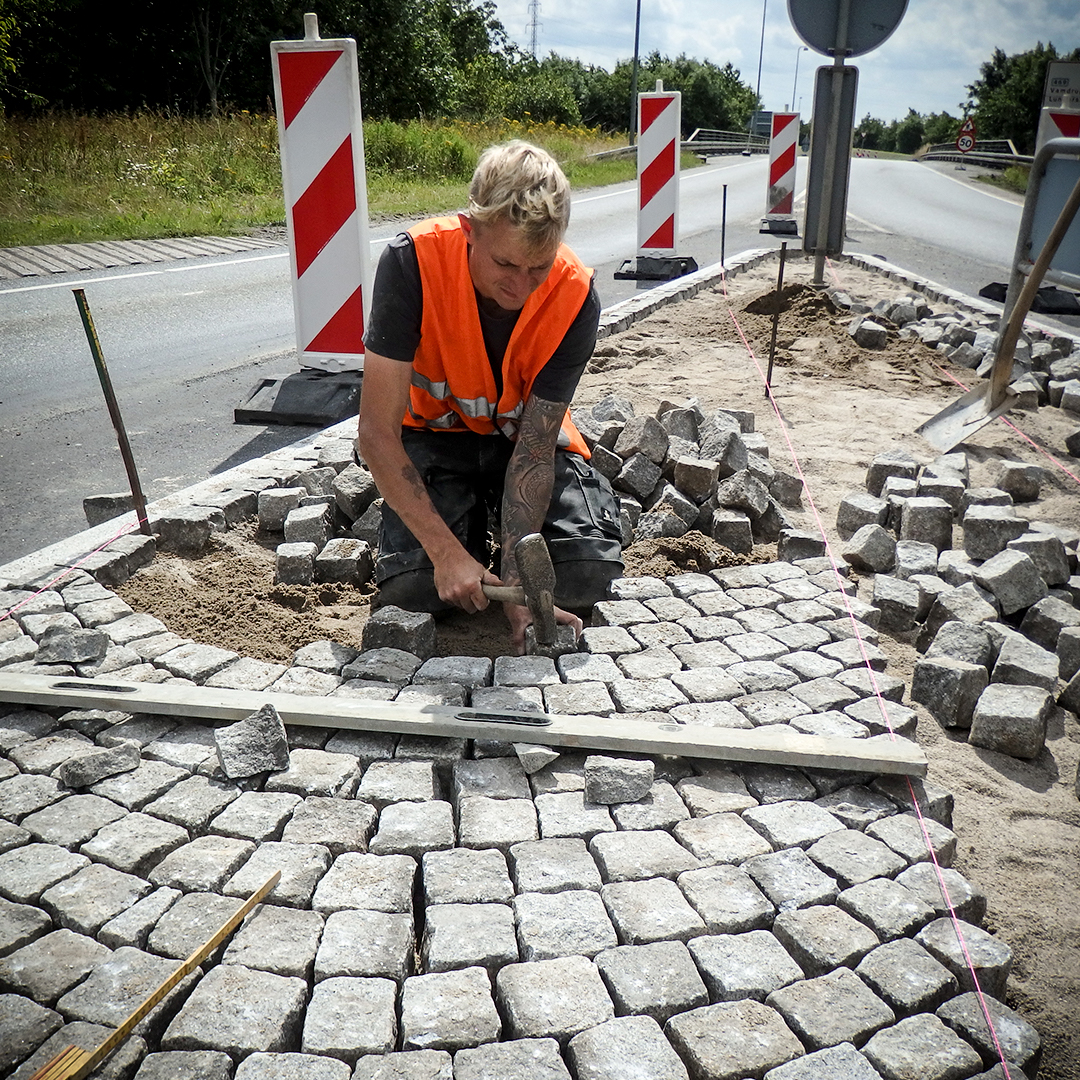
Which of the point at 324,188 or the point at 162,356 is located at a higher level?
the point at 324,188

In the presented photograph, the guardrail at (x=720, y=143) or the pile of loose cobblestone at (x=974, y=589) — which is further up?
the guardrail at (x=720, y=143)

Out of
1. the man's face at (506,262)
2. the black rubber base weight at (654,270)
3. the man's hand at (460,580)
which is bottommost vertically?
the man's hand at (460,580)

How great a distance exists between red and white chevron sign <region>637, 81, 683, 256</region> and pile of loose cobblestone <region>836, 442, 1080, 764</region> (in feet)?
18.3

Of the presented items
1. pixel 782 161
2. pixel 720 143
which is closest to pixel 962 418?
pixel 782 161

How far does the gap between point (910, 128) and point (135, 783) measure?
9738 centimetres

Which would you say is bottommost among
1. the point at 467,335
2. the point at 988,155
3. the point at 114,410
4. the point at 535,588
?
the point at 535,588

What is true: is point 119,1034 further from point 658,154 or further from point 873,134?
point 873,134

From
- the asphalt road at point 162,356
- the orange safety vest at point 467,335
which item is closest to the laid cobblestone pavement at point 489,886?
the orange safety vest at point 467,335

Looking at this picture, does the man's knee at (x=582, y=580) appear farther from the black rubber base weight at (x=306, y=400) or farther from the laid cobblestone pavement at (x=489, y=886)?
the black rubber base weight at (x=306, y=400)

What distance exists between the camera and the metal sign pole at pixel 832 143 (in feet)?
25.1

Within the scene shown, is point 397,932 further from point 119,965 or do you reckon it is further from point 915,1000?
point 915,1000

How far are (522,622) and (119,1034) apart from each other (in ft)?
5.76

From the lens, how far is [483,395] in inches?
131

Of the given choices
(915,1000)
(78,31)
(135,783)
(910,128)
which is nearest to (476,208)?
(135,783)
